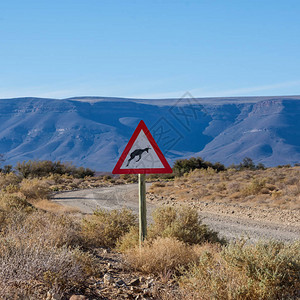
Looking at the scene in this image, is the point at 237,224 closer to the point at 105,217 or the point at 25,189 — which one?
the point at 105,217

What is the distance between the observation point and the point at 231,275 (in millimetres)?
5016

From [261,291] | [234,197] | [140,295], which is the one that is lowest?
[234,197]

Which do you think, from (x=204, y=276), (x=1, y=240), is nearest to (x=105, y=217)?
(x=1, y=240)

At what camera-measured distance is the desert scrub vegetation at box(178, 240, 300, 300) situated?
4.74 meters

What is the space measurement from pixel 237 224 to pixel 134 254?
803cm

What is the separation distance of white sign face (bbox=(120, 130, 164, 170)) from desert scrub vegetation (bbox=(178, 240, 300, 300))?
8.20 ft

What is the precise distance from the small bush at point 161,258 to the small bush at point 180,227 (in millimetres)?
Answer: 1185

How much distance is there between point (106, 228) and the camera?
368 inches

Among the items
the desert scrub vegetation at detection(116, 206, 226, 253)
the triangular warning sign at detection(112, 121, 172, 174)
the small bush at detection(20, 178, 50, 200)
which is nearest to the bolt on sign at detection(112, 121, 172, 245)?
the triangular warning sign at detection(112, 121, 172, 174)

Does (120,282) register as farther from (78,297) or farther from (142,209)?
(142,209)

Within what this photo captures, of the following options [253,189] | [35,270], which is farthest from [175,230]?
[253,189]

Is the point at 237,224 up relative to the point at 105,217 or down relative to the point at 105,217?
down

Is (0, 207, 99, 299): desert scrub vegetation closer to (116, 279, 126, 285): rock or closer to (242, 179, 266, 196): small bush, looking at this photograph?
(116, 279, 126, 285): rock

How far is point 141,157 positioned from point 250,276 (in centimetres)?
310
